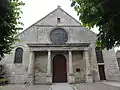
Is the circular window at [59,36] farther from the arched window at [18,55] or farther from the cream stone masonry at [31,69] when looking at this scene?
the arched window at [18,55]

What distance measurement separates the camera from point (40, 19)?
16.4 metres

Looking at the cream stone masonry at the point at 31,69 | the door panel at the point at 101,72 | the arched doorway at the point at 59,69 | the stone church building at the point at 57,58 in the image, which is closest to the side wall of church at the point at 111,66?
the stone church building at the point at 57,58

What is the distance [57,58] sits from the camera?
564 inches

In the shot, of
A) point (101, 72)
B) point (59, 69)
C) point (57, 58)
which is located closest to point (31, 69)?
point (59, 69)

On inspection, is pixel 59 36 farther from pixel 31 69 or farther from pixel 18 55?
pixel 18 55

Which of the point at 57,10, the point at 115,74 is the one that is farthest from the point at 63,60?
the point at 57,10

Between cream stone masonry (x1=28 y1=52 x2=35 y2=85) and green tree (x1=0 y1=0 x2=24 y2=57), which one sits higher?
green tree (x1=0 y1=0 x2=24 y2=57)

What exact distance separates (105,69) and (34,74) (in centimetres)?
877

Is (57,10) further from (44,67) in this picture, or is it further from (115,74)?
(115,74)

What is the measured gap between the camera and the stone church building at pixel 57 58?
13.1 metres

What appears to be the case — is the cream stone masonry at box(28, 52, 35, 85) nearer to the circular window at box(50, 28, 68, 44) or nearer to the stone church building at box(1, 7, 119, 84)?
the stone church building at box(1, 7, 119, 84)

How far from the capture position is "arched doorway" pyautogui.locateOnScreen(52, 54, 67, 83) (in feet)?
44.3

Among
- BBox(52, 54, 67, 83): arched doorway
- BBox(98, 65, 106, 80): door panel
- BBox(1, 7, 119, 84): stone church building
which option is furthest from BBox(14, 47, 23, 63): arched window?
BBox(98, 65, 106, 80): door panel

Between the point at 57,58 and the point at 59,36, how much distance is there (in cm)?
304
